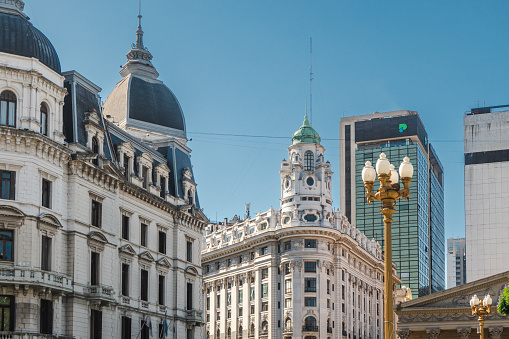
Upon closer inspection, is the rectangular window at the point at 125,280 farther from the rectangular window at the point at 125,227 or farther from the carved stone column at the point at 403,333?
the carved stone column at the point at 403,333

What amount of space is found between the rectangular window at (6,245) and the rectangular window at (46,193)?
3.27 meters

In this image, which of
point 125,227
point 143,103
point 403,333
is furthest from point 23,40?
point 403,333

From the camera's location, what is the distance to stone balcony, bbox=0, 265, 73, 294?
49906 mm

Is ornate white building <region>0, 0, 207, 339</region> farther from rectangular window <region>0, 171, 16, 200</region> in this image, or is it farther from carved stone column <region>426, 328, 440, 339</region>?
carved stone column <region>426, 328, 440, 339</region>

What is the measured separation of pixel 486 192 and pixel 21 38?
122911 mm

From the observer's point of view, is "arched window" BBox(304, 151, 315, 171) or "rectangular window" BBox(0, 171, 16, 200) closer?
"rectangular window" BBox(0, 171, 16, 200)

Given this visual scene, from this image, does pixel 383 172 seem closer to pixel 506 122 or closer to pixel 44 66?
pixel 44 66

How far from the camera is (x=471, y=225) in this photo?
525 ft

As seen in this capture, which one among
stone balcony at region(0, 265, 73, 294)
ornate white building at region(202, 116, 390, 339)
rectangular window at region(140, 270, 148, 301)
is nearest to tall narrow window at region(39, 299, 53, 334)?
stone balcony at region(0, 265, 73, 294)

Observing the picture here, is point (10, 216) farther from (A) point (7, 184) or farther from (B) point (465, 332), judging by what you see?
(B) point (465, 332)

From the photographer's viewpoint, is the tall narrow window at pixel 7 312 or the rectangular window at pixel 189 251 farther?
the rectangular window at pixel 189 251

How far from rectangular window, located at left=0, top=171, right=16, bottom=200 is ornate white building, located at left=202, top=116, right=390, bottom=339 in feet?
265

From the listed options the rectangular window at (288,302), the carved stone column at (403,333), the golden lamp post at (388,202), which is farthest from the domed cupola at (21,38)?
the rectangular window at (288,302)

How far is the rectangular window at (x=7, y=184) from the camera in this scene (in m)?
51.3
